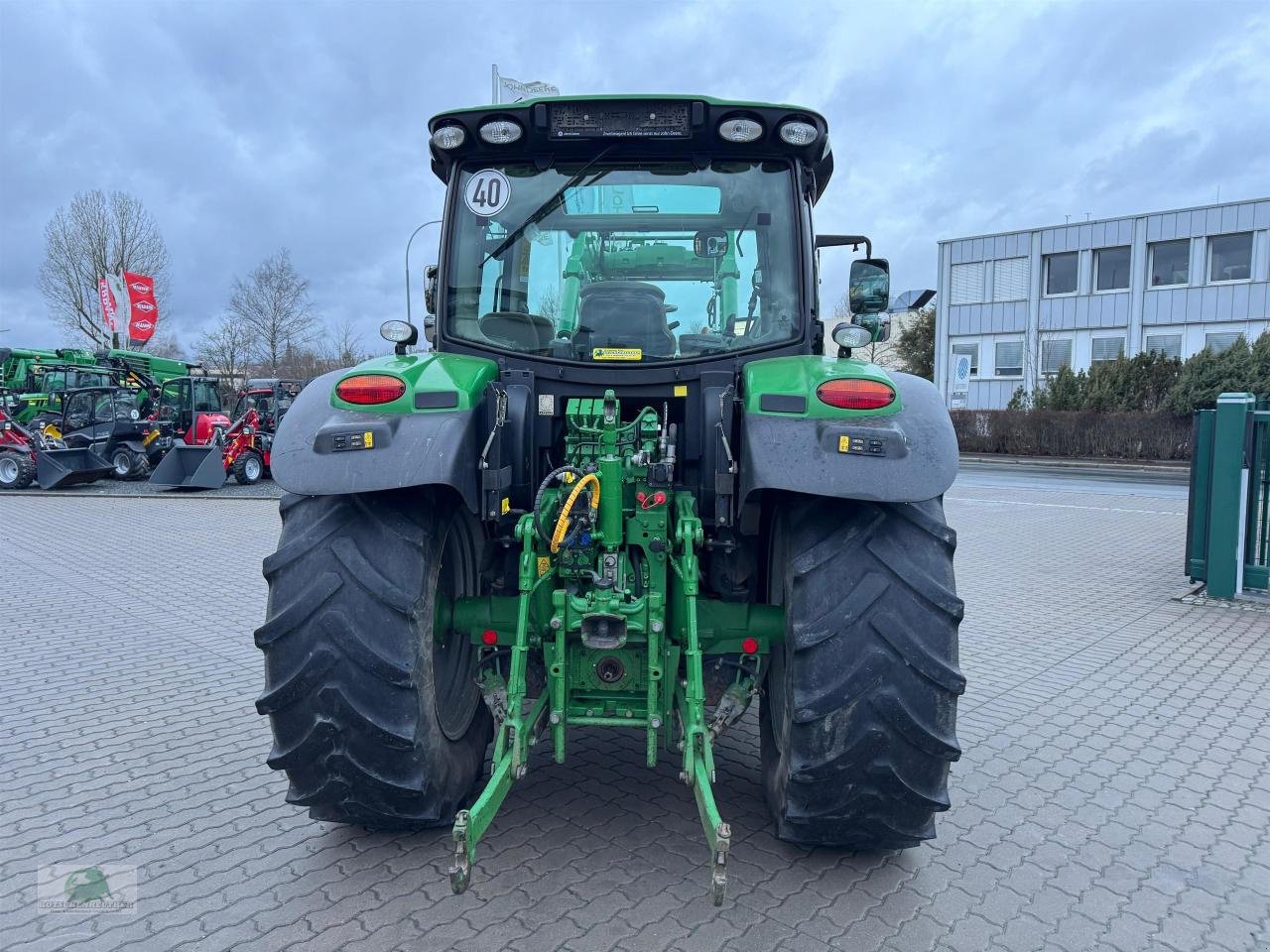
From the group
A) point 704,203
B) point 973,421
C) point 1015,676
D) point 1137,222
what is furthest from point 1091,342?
point 704,203

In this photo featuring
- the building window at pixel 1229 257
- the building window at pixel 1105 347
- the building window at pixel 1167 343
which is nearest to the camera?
the building window at pixel 1229 257

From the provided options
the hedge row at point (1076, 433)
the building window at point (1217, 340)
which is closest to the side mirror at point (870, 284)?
the hedge row at point (1076, 433)

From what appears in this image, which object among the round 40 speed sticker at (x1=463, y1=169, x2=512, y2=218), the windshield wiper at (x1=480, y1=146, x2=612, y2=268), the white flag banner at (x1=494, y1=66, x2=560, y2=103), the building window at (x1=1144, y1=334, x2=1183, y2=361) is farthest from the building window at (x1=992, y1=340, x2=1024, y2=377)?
the round 40 speed sticker at (x1=463, y1=169, x2=512, y2=218)

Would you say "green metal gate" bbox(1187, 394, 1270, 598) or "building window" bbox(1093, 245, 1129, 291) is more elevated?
"building window" bbox(1093, 245, 1129, 291)

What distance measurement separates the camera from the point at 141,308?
1156 inches

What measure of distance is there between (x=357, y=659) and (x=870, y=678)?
1592mm

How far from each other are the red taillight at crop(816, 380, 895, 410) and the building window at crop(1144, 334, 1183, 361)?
3220 centimetres

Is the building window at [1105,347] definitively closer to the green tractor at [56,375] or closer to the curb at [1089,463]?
the curb at [1089,463]

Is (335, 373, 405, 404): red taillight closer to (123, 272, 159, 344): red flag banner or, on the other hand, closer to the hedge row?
the hedge row

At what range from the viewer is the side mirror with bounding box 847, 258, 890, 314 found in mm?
3992

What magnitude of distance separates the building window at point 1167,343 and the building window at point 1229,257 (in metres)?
2.15

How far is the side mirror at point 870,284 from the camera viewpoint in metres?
3.99

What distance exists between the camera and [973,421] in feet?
88.7

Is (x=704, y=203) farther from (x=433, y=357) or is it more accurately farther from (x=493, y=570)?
(x=493, y=570)
